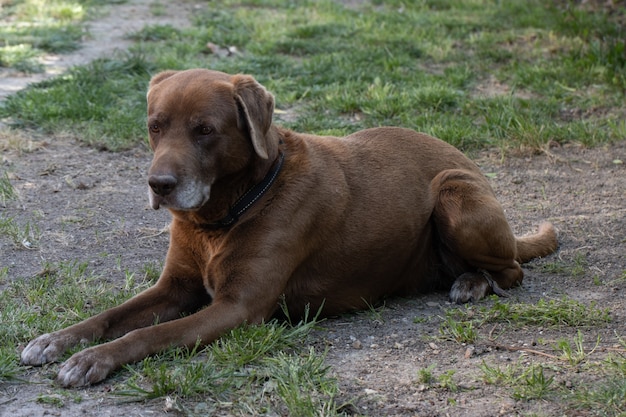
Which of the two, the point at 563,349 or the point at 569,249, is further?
the point at 569,249

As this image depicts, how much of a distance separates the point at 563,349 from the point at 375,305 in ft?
4.00

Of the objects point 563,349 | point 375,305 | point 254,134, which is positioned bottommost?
point 375,305

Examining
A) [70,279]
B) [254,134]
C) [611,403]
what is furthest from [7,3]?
Answer: [611,403]

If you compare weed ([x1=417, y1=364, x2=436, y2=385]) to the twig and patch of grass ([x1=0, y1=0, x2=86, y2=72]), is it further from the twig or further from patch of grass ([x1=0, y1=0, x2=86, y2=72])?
patch of grass ([x1=0, y1=0, x2=86, y2=72])

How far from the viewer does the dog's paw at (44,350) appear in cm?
404

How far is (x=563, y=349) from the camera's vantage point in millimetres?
4062

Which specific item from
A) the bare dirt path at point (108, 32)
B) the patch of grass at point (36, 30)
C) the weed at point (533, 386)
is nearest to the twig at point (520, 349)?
the weed at point (533, 386)

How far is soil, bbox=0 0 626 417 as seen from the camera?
3.75 metres

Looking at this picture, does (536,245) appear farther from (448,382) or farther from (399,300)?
(448,382)

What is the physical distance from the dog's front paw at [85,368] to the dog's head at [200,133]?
78 cm

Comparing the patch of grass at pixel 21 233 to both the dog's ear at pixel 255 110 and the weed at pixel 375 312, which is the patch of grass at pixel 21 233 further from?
the weed at pixel 375 312

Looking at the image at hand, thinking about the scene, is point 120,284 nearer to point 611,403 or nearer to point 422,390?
point 422,390

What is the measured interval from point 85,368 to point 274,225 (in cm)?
117

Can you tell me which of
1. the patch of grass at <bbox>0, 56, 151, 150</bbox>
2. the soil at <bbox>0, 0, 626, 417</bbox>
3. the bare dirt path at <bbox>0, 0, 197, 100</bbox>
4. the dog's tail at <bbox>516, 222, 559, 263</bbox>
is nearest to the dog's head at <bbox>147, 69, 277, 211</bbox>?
the soil at <bbox>0, 0, 626, 417</bbox>
